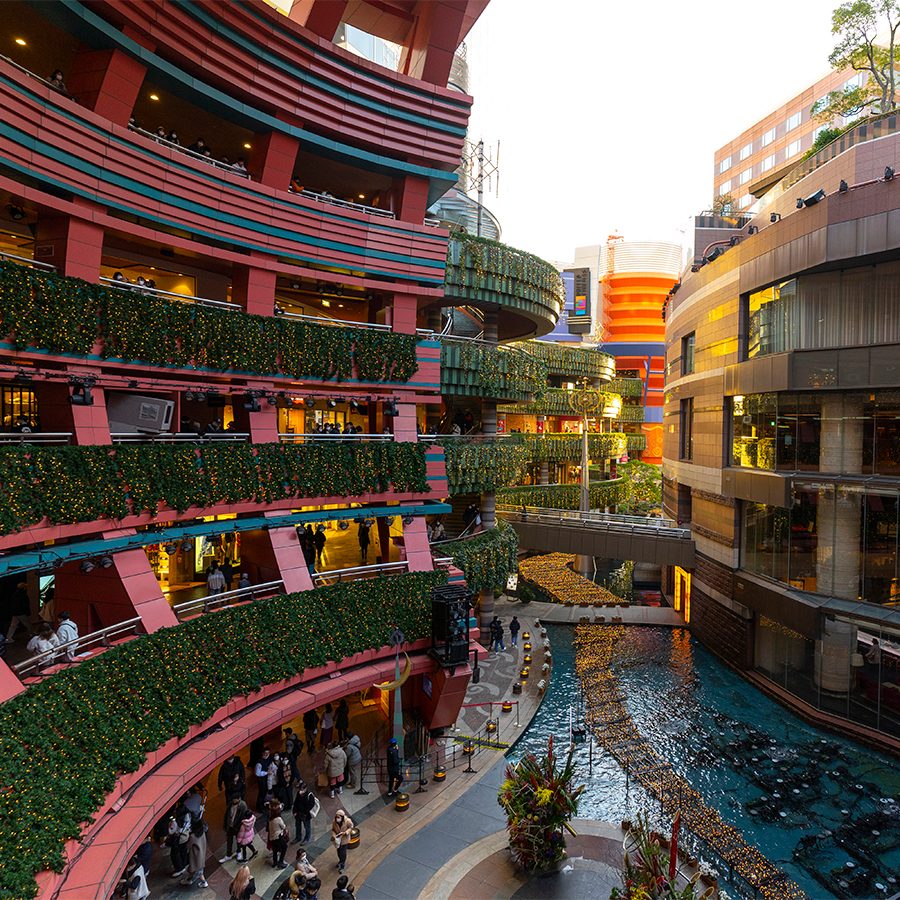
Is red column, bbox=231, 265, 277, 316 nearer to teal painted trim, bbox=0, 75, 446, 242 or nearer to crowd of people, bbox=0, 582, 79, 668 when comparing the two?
teal painted trim, bbox=0, 75, 446, 242

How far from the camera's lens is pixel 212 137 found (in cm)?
2103

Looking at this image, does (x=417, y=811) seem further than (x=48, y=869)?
Yes

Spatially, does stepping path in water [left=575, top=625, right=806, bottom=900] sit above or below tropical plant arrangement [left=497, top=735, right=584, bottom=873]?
below

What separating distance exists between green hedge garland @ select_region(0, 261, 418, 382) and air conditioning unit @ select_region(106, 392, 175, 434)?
43.9 inches

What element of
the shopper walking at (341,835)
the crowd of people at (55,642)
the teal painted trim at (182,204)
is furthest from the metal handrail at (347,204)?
the shopper walking at (341,835)

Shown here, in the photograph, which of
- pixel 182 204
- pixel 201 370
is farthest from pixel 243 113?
pixel 201 370

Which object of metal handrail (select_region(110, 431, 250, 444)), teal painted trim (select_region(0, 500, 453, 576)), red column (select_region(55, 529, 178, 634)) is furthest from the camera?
metal handrail (select_region(110, 431, 250, 444))

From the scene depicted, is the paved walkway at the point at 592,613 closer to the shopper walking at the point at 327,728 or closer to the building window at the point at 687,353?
the building window at the point at 687,353

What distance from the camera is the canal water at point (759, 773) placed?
15891 millimetres

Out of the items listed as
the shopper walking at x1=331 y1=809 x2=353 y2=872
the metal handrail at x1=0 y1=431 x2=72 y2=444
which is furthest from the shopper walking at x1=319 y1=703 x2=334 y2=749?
the metal handrail at x1=0 y1=431 x2=72 y2=444

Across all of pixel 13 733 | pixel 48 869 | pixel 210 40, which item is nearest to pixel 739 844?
pixel 48 869

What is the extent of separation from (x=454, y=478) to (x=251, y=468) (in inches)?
330

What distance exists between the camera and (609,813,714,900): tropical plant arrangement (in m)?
11.8

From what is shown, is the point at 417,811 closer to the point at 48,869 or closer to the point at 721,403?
the point at 48,869
